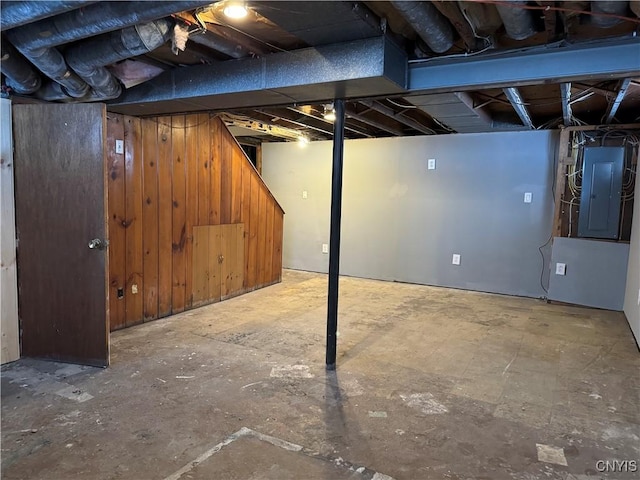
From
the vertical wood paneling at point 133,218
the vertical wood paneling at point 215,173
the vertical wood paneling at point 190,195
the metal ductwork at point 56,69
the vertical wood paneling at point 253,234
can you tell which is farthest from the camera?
the vertical wood paneling at point 253,234

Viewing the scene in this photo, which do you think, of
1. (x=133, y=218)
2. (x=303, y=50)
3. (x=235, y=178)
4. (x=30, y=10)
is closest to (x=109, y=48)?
(x=30, y=10)

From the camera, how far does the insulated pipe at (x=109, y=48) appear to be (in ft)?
6.35

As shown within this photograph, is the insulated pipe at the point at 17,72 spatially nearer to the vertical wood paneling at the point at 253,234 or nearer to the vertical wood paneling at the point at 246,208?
the vertical wood paneling at the point at 246,208


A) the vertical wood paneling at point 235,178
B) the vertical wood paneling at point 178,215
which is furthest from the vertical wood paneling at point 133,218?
the vertical wood paneling at point 235,178

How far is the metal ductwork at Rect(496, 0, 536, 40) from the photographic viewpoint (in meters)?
1.68

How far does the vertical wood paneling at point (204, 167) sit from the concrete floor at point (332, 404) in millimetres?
1045

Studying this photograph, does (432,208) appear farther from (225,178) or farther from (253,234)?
(225,178)

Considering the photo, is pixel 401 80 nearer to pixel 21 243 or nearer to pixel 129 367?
pixel 129 367

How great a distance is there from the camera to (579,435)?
81.2 inches

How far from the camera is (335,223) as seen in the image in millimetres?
2826

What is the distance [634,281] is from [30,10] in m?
4.56

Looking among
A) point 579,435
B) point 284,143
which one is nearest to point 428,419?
point 579,435

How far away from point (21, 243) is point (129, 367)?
1097 mm

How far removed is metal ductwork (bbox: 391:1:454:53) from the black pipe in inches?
30.1
